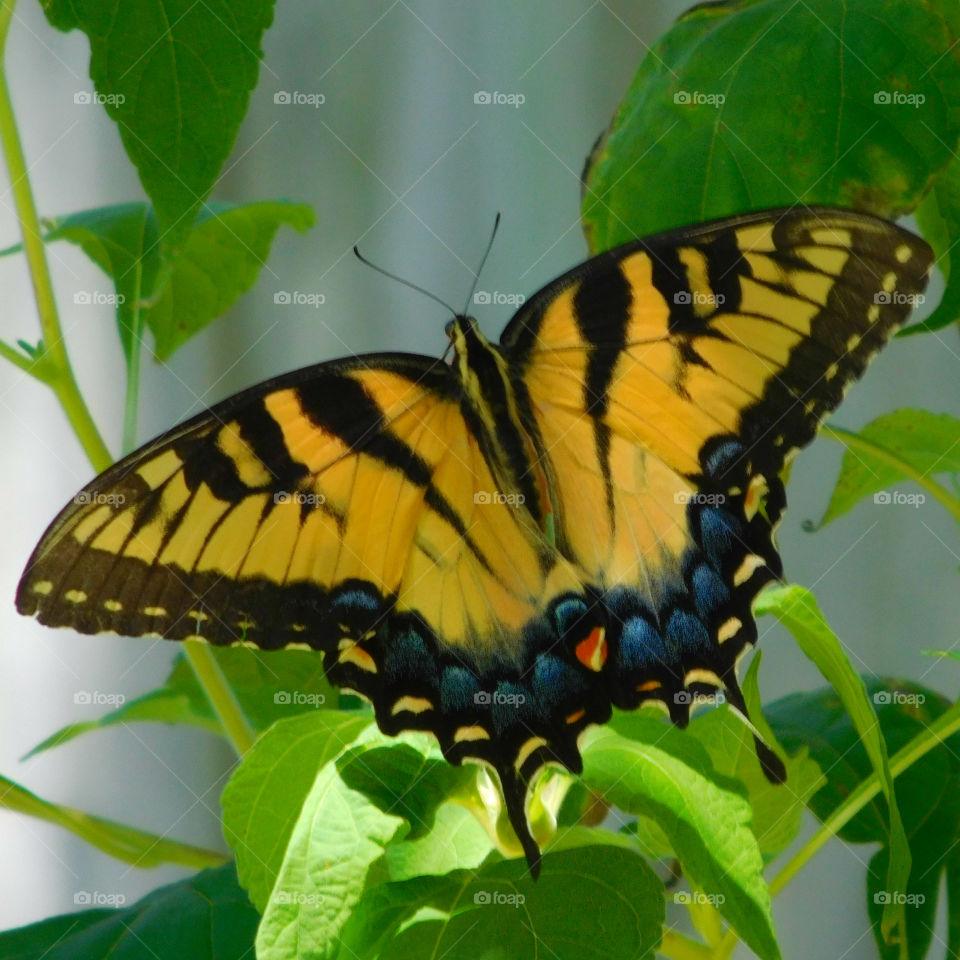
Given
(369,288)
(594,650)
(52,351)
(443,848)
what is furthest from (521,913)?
(369,288)

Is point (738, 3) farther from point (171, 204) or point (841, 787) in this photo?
point (841, 787)

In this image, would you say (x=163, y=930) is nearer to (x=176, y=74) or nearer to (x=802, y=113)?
(x=176, y=74)

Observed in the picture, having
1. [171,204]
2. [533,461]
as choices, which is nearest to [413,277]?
[533,461]

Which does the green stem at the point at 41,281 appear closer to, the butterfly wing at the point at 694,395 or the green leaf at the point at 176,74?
the green leaf at the point at 176,74

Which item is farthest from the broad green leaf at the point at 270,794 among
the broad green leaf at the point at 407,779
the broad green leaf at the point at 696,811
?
the broad green leaf at the point at 696,811

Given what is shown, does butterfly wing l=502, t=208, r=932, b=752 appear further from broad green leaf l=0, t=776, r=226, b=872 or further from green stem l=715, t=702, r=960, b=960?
broad green leaf l=0, t=776, r=226, b=872
